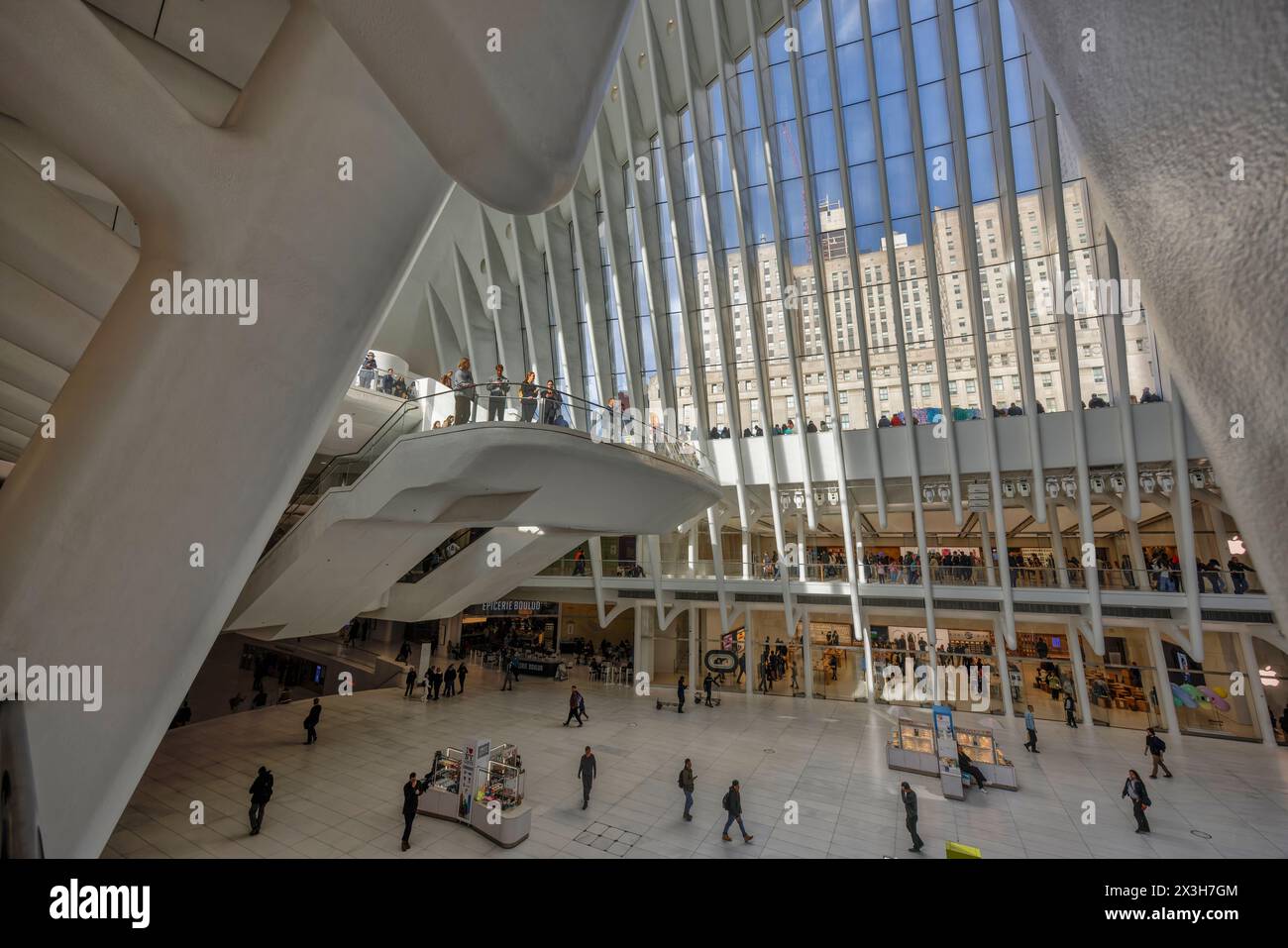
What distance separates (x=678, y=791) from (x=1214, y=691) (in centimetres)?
1631

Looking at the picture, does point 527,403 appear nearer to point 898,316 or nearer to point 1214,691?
point 898,316

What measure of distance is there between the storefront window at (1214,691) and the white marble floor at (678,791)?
2.97 feet

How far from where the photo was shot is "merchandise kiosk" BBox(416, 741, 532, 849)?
959 cm

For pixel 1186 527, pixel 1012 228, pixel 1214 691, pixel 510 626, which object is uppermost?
pixel 1012 228

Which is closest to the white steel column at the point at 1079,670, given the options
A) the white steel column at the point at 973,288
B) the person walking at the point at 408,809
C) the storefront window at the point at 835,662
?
the white steel column at the point at 973,288

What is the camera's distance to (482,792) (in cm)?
1020

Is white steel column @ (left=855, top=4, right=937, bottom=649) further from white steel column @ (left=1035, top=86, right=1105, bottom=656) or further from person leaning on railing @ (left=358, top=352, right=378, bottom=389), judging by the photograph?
person leaning on railing @ (left=358, top=352, right=378, bottom=389)

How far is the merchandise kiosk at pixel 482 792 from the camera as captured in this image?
9.59 meters

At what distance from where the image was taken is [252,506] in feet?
12.3

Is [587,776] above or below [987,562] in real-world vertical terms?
below

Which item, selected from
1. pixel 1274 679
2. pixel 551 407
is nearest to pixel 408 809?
pixel 551 407

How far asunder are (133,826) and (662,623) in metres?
15.6

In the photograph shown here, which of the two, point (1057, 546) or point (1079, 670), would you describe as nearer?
point (1079, 670)

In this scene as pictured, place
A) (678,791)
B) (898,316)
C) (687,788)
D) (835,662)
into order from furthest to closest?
(835,662) → (898,316) → (678,791) → (687,788)
